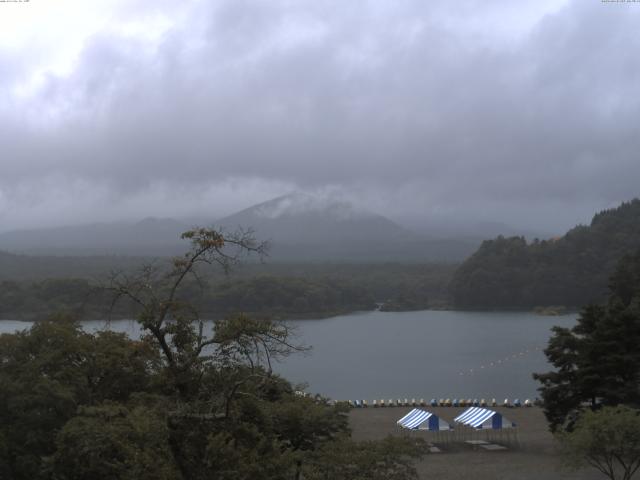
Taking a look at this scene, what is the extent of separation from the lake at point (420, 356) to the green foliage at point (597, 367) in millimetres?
7045

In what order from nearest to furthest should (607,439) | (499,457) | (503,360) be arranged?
1. (607,439)
2. (499,457)
3. (503,360)

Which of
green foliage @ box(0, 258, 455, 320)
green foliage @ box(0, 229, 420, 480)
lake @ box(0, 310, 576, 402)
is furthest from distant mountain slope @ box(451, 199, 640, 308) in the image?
green foliage @ box(0, 229, 420, 480)

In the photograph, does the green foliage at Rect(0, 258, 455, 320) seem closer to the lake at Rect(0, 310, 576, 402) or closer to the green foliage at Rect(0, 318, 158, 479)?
the lake at Rect(0, 310, 576, 402)

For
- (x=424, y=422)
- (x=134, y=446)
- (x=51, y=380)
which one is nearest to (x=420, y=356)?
(x=424, y=422)

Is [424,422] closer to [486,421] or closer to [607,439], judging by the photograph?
[486,421]

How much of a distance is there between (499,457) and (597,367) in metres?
2.59

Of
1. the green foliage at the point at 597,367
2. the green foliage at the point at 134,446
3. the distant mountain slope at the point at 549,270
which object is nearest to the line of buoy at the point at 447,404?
the green foliage at the point at 597,367

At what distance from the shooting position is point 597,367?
1452 centimetres

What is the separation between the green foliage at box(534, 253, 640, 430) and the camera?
47.4 feet

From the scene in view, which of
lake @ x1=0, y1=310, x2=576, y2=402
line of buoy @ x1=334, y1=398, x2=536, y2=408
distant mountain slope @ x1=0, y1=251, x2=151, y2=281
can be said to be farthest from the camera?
distant mountain slope @ x1=0, y1=251, x2=151, y2=281

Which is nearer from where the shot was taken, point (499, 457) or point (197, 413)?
point (197, 413)

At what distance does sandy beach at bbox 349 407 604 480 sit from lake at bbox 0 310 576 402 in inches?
125

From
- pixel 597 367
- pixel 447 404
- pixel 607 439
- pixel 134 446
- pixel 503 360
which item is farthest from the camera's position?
pixel 503 360

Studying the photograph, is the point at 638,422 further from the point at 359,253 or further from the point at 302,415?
the point at 359,253
